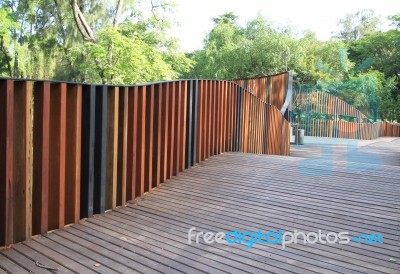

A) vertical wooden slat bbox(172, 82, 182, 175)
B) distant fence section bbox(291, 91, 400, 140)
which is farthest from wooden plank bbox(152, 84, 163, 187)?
distant fence section bbox(291, 91, 400, 140)

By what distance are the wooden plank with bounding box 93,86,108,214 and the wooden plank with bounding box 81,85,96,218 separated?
110 millimetres

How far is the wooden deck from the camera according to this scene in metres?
3.04

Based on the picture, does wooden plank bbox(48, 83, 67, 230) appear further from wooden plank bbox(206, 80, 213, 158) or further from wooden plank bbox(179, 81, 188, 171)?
wooden plank bbox(206, 80, 213, 158)

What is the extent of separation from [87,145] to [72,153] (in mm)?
205

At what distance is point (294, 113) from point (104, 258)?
18.8m

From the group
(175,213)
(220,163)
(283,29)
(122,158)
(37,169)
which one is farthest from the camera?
(283,29)

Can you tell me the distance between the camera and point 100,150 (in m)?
4.27

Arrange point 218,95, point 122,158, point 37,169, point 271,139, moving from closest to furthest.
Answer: point 37,169, point 122,158, point 218,95, point 271,139

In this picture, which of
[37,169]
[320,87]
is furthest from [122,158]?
[320,87]

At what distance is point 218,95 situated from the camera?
724 cm

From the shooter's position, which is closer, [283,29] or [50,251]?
[50,251]

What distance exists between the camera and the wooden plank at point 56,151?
12.2 feet

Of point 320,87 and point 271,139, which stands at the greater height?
point 320,87

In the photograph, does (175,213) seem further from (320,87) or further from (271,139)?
(320,87)
